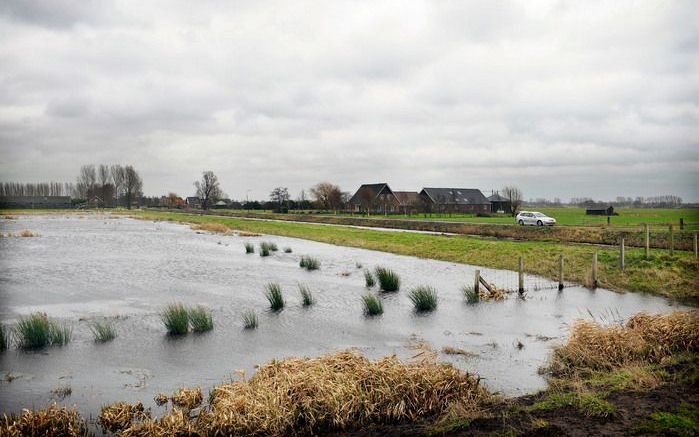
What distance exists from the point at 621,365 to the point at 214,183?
143084 millimetres

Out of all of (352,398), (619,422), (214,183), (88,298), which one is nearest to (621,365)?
(619,422)

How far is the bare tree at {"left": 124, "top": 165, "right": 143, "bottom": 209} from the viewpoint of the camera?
14862 cm

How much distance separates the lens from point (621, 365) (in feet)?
38.9

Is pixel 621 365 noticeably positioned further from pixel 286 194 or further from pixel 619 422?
pixel 286 194

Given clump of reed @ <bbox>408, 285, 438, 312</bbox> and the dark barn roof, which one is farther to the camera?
the dark barn roof

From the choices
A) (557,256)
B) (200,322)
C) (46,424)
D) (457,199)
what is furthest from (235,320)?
(457,199)

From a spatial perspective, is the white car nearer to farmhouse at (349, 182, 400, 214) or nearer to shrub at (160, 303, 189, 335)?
farmhouse at (349, 182, 400, 214)

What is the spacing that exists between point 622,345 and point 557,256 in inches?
758

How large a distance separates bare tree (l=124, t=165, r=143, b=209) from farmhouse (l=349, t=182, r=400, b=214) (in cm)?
7480

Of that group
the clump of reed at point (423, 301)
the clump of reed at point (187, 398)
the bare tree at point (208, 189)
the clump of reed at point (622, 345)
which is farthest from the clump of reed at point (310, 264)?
the bare tree at point (208, 189)

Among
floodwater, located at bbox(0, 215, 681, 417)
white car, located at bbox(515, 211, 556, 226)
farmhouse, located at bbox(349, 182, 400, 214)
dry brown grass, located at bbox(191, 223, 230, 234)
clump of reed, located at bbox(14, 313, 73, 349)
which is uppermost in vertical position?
farmhouse, located at bbox(349, 182, 400, 214)

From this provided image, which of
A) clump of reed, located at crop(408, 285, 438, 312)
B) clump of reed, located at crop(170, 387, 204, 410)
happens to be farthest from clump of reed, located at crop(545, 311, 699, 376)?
clump of reed, located at crop(170, 387, 204, 410)

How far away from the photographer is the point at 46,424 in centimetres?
875

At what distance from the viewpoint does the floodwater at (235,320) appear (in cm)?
1197
